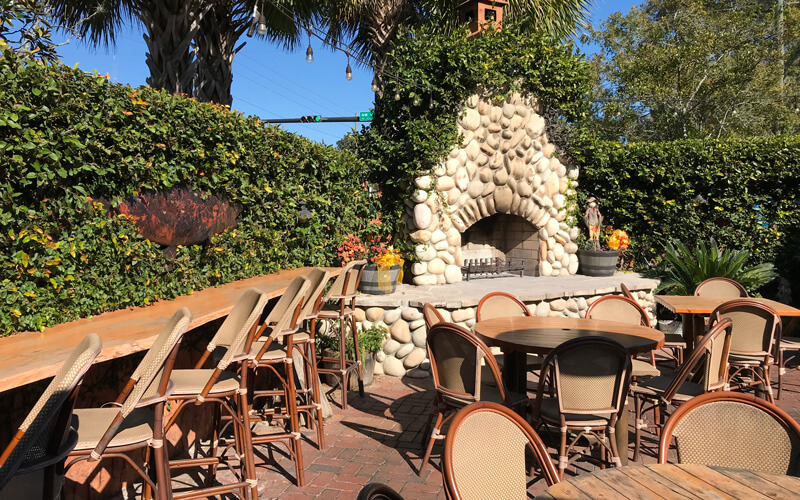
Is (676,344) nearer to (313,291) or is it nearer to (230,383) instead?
(313,291)

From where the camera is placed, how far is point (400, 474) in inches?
146

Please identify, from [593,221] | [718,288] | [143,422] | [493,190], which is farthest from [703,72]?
[143,422]

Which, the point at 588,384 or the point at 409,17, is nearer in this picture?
the point at 588,384

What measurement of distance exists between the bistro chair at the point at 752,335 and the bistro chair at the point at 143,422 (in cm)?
408

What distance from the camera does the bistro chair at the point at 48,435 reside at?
5.23 ft

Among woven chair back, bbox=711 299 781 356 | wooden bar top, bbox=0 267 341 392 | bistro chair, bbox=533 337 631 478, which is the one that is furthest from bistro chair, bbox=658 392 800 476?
woven chair back, bbox=711 299 781 356

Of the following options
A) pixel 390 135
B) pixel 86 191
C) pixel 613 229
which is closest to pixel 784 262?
pixel 613 229

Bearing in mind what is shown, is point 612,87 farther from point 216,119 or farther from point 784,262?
point 216,119

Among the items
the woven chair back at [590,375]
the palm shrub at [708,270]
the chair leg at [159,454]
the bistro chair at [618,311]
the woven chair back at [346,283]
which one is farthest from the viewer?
the palm shrub at [708,270]

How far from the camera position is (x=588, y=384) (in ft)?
10.5

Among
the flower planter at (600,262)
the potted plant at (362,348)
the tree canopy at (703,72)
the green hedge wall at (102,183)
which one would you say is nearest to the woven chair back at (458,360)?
the green hedge wall at (102,183)

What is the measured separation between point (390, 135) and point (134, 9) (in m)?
4.68

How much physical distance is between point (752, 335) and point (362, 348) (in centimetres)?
355

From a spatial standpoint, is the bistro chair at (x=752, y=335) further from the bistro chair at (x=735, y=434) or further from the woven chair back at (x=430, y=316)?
the bistro chair at (x=735, y=434)
